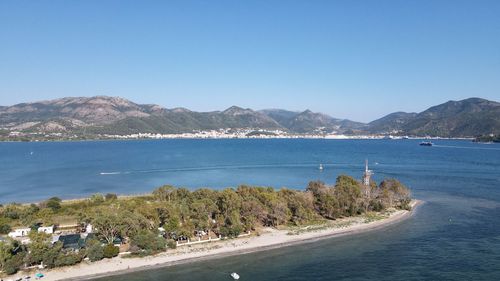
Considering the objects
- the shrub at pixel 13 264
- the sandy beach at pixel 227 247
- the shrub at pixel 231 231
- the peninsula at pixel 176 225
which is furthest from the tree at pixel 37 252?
the shrub at pixel 231 231

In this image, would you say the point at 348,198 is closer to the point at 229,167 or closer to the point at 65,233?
the point at 65,233

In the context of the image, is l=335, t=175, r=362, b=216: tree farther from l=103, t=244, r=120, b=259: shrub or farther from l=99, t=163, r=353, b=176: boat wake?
l=99, t=163, r=353, b=176: boat wake

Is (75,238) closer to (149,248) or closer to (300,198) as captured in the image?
(149,248)

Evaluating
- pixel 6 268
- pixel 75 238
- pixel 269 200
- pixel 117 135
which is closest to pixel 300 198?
pixel 269 200

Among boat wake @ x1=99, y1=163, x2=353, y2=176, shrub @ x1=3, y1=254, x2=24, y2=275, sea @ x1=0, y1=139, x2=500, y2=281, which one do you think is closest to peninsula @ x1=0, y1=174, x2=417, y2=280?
shrub @ x1=3, y1=254, x2=24, y2=275

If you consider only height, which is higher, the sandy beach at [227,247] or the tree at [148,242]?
the tree at [148,242]

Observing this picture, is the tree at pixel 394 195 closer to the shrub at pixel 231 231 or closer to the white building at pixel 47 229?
the shrub at pixel 231 231

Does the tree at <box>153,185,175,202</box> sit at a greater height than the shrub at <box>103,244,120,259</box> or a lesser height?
greater
